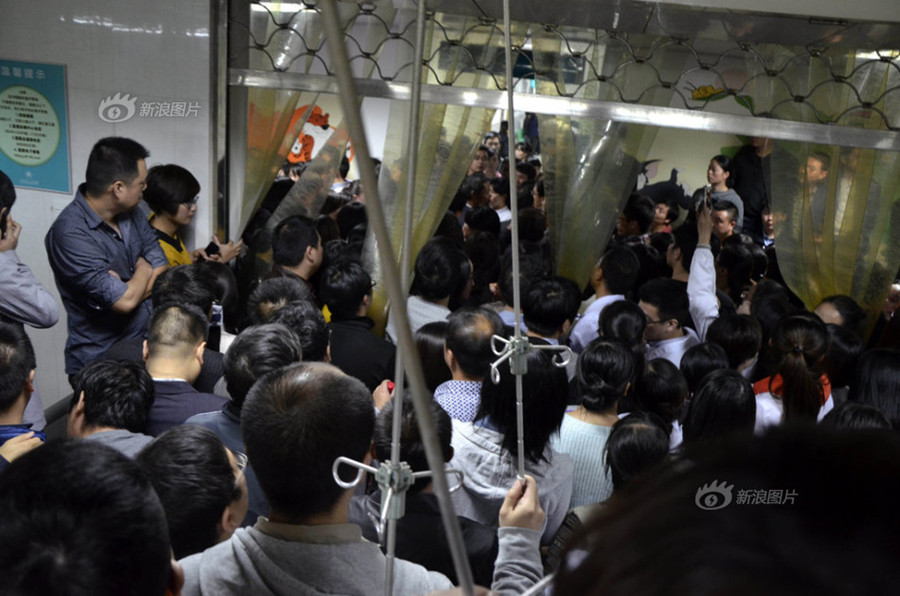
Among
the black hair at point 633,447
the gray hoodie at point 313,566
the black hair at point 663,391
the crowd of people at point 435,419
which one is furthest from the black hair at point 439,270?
the gray hoodie at point 313,566

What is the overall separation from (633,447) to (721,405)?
1.11 ft

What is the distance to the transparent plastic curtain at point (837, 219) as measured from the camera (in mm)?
3268

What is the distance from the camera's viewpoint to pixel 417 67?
2.41ft

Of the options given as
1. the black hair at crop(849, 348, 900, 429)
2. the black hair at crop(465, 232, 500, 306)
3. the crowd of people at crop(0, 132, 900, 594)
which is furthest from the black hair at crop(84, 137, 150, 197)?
the black hair at crop(849, 348, 900, 429)

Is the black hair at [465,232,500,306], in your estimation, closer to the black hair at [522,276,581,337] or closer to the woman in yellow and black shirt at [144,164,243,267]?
the black hair at [522,276,581,337]

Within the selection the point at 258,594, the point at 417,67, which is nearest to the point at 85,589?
the point at 258,594

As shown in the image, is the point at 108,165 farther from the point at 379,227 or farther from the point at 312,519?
the point at 379,227

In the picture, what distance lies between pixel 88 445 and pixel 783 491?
743 mm

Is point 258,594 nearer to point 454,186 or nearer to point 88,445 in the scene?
point 88,445

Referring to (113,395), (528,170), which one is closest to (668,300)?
(113,395)

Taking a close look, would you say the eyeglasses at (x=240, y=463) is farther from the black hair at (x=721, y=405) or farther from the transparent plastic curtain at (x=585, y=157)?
the transparent plastic curtain at (x=585, y=157)

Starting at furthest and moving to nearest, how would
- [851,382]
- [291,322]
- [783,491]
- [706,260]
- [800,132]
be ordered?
[706,260] < [800,132] < [851,382] < [291,322] < [783,491]

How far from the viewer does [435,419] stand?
163 centimetres

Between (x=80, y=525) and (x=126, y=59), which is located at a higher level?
(x=126, y=59)
